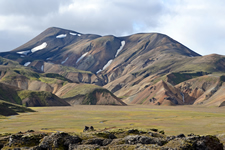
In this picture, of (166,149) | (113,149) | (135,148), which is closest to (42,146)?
(113,149)

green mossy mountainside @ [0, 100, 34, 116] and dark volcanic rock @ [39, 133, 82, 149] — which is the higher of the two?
green mossy mountainside @ [0, 100, 34, 116]

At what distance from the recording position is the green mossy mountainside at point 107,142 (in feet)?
85.9

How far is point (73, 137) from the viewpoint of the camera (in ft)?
101

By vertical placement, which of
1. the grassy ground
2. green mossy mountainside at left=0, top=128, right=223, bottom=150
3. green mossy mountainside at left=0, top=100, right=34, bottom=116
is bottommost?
the grassy ground

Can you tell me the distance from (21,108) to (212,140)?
463 feet

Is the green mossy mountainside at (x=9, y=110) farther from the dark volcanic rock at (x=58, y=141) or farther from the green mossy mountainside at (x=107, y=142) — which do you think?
the dark volcanic rock at (x=58, y=141)

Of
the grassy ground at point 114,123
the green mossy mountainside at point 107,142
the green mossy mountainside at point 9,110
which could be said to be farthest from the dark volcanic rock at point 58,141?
the green mossy mountainside at point 9,110

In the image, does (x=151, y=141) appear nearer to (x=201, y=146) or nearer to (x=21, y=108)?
(x=201, y=146)

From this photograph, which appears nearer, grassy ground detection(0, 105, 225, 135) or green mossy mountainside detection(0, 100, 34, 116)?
grassy ground detection(0, 105, 225, 135)

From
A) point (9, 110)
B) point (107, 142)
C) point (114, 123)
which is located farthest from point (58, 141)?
point (9, 110)

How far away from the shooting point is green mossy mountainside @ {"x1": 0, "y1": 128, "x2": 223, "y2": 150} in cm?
2617

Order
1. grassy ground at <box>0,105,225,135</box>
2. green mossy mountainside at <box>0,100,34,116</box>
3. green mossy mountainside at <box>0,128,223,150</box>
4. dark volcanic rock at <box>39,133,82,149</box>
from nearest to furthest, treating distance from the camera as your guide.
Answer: green mossy mountainside at <box>0,128,223,150</box>, dark volcanic rock at <box>39,133,82,149</box>, grassy ground at <box>0,105,225,135</box>, green mossy mountainside at <box>0,100,34,116</box>

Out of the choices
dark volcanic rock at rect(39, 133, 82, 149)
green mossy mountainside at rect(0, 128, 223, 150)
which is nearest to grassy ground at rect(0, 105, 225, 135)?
green mossy mountainside at rect(0, 128, 223, 150)

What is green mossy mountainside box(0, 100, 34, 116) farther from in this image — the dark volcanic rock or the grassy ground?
the dark volcanic rock
